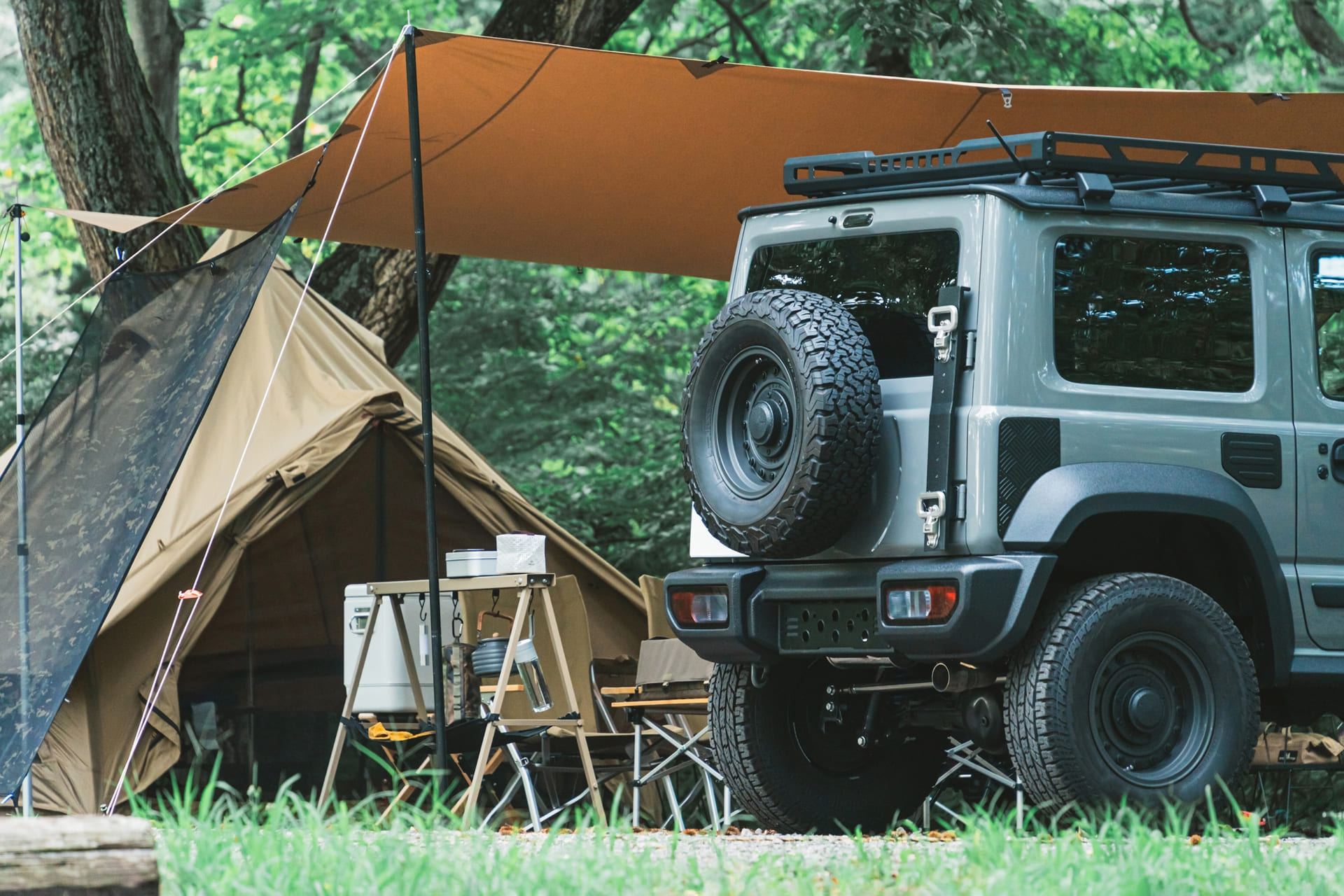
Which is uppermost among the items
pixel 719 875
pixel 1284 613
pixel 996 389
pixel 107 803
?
pixel 996 389

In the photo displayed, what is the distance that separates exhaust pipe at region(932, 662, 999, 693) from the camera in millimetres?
4273

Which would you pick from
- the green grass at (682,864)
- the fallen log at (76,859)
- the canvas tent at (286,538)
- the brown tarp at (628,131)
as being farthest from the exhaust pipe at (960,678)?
the canvas tent at (286,538)

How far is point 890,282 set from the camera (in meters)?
4.48

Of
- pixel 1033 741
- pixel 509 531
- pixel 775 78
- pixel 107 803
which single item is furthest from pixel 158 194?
pixel 1033 741

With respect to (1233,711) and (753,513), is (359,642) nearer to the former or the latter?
(753,513)

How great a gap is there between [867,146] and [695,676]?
7.40 feet

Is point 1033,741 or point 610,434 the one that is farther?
point 610,434

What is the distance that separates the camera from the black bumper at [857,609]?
4.02 metres

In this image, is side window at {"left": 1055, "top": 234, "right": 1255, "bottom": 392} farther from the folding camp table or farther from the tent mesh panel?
the tent mesh panel

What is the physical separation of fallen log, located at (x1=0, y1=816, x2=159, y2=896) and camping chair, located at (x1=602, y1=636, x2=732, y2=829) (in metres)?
3.65

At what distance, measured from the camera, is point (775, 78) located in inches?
223

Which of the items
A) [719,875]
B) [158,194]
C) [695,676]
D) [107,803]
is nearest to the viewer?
[719,875]

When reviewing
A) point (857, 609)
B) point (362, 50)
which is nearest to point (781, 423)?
point (857, 609)

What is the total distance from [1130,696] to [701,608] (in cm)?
117
